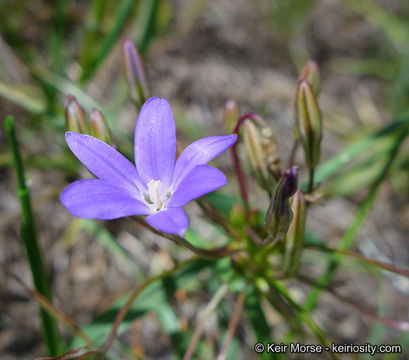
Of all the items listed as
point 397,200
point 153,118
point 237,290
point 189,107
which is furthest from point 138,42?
point 397,200

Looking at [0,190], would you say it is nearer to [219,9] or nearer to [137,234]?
[137,234]

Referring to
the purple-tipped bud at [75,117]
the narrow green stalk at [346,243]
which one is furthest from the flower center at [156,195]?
the narrow green stalk at [346,243]

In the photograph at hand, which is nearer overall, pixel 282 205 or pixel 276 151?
pixel 282 205

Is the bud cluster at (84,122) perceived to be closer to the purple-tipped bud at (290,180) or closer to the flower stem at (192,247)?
the flower stem at (192,247)

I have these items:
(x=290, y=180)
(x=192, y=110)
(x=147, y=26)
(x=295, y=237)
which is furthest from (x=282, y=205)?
(x=192, y=110)

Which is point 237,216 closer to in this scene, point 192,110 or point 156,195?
point 156,195

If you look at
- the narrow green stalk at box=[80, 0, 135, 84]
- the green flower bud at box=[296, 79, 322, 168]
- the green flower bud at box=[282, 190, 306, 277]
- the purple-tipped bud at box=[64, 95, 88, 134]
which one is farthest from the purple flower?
the narrow green stalk at box=[80, 0, 135, 84]

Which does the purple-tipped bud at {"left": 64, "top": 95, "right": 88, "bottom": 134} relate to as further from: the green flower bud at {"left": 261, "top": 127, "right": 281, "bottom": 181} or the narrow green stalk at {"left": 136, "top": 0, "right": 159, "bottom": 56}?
the narrow green stalk at {"left": 136, "top": 0, "right": 159, "bottom": 56}
